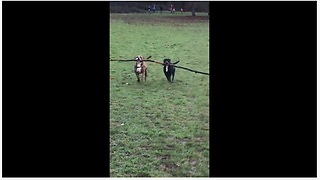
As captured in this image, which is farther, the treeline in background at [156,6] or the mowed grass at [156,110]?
the mowed grass at [156,110]

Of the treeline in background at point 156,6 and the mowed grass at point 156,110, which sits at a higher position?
the treeline in background at point 156,6

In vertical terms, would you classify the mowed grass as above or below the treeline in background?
below

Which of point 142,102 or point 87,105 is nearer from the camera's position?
point 87,105

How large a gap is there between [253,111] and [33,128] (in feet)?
2.11

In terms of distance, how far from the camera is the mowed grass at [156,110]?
2.94 metres

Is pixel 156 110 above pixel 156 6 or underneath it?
underneath

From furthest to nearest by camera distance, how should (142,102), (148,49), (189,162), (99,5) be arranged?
1. (148,49)
2. (142,102)
3. (189,162)
4. (99,5)

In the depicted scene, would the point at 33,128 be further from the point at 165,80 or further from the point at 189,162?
the point at 165,80

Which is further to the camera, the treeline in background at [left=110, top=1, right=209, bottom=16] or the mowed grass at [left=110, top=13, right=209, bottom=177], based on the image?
the mowed grass at [left=110, top=13, right=209, bottom=177]

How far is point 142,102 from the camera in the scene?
5.45 meters

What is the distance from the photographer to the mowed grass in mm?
2939

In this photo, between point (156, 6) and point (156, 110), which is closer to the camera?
point (156, 6)

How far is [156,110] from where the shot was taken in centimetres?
500

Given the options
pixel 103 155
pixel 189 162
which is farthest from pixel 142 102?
pixel 103 155
